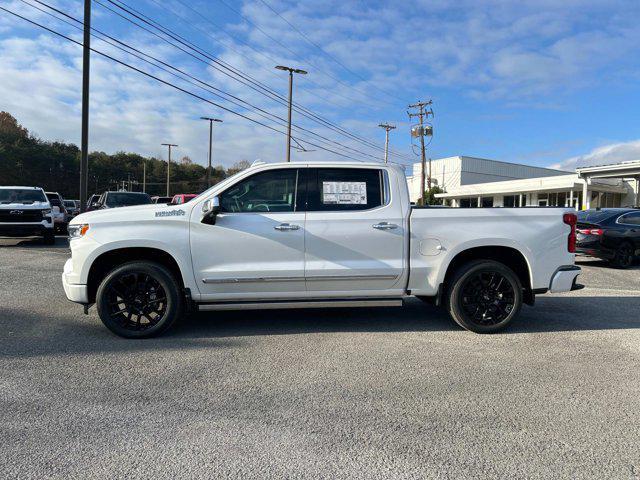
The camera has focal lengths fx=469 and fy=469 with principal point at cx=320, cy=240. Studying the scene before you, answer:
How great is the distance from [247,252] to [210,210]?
0.60m

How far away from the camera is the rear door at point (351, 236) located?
5176 mm

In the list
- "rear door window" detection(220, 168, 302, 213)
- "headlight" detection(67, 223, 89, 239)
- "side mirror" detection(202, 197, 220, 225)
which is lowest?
"headlight" detection(67, 223, 89, 239)

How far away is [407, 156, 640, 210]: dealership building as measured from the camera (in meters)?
28.8

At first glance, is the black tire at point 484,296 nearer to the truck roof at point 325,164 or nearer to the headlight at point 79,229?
the truck roof at point 325,164

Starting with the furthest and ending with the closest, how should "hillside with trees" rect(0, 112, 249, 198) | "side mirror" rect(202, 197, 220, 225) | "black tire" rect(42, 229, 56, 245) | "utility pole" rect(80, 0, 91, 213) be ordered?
"hillside with trees" rect(0, 112, 249, 198) < "utility pole" rect(80, 0, 91, 213) < "black tire" rect(42, 229, 56, 245) < "side mirror" rect(202, 197, 220, 225)

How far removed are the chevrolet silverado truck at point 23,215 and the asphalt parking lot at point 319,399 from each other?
9186 mm

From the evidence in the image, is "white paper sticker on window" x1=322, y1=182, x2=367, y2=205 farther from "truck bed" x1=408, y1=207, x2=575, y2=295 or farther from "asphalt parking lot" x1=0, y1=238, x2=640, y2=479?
"asphalt parking lot" x1=0, y1=238, x2=640, y2=479

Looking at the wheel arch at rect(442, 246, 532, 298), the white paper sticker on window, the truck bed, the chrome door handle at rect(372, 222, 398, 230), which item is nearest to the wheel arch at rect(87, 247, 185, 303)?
the white paper sticker on window

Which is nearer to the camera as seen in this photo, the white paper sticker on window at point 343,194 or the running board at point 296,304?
the running board at point 296,304

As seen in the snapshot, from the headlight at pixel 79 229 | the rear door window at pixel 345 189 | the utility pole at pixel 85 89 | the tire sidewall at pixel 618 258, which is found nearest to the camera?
the headlight at pixel 79 229

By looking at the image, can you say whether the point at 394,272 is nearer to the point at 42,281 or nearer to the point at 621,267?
the point at 42,281

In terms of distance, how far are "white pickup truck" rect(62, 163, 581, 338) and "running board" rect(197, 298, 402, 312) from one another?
0.04ft

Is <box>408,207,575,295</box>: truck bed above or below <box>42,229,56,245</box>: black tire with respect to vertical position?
above

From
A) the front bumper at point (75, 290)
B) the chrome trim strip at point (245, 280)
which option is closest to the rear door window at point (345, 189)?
the chrome trim strip at point (245, 280)
